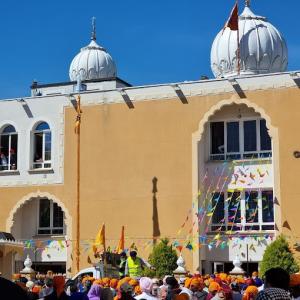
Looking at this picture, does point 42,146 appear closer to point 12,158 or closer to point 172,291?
point 12,158

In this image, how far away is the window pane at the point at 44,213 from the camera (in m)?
34.5

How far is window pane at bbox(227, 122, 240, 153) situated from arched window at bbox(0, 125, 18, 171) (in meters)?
10.4

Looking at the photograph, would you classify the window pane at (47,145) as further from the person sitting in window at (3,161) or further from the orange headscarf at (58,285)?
the orange headscarf at (58,285)

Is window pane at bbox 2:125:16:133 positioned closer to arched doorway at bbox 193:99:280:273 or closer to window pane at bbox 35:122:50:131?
window pane at bbox 35:122:50:131

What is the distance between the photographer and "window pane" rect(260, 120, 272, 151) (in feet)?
101

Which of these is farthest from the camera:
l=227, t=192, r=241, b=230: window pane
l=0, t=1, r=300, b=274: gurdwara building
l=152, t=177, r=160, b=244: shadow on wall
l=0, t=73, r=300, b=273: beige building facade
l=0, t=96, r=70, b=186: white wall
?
l=0, t=96, r=70, b=186: white wall

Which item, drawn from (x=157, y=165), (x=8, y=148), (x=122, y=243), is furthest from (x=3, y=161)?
(x=122, y=243)

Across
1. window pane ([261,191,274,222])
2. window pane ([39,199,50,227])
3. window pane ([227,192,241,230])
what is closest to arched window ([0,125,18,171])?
window pane ([39,199,50,227])

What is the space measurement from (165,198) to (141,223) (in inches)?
61.4

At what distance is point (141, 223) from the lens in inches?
1244

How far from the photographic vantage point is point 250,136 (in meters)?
31.2

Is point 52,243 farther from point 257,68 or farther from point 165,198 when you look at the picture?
point 257,68

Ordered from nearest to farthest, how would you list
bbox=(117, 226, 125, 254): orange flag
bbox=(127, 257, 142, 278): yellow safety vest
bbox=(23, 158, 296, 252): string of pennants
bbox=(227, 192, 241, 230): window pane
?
1. bbox=(127, 257, 142, 278): yellow safety vest
2. bbox=(117, 226, 125, 254): orange flag
3. bbox=(23, 158, 296, 252): string of pennants
4. bbox=(227, 192, 241, 230): window pane

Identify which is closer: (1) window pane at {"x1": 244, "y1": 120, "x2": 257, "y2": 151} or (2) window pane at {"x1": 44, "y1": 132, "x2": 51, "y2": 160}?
(1) window pane at {"x1": 244, "y1": 120, "x2": 257, "y2": 151}
